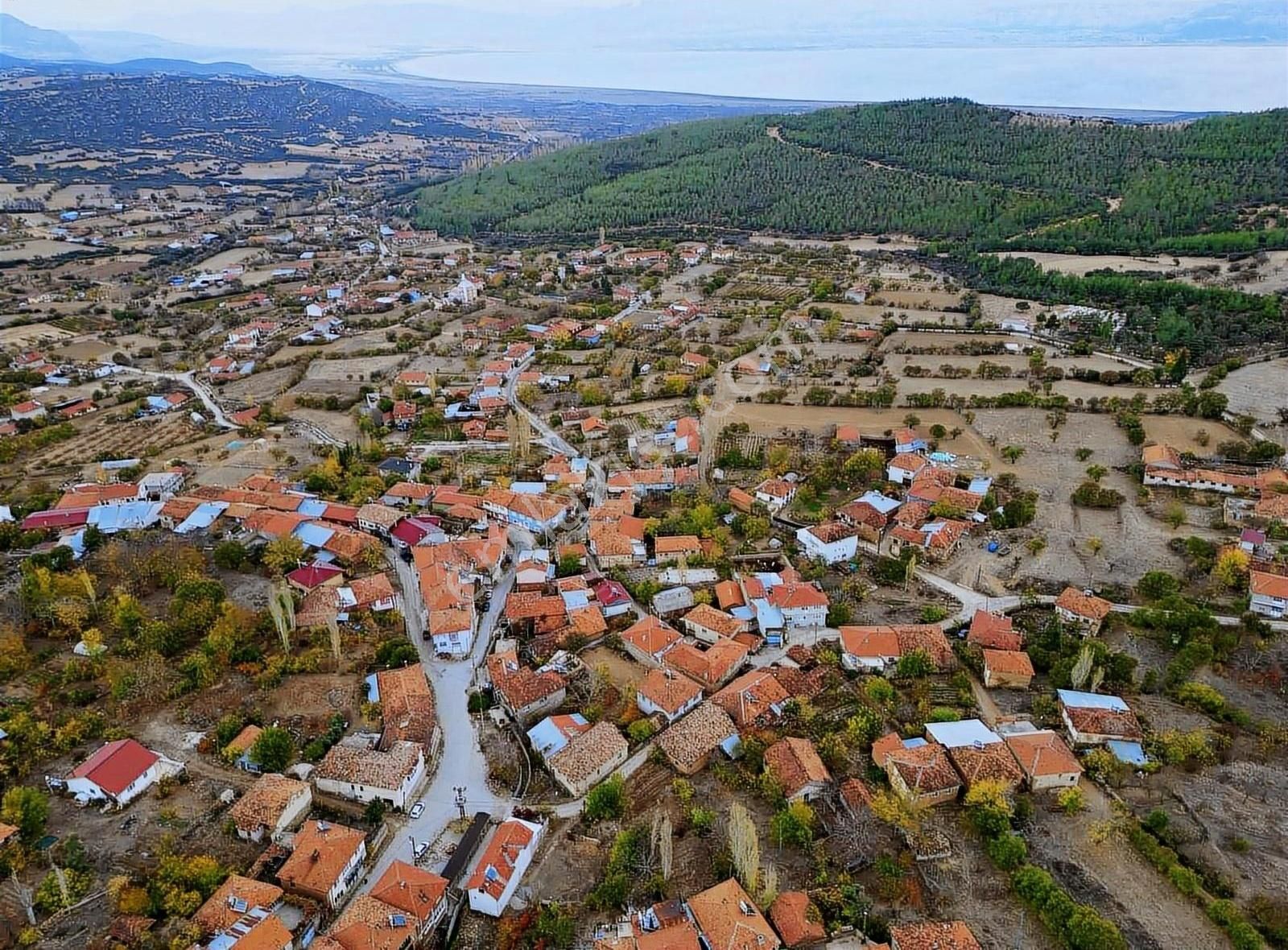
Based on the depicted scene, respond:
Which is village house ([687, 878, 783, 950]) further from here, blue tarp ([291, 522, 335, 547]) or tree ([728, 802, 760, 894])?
blue tarp ([291, 522, 335, 547])

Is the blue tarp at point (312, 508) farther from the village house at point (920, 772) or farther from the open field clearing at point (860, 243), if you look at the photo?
the open field clearing at point (860, 243)

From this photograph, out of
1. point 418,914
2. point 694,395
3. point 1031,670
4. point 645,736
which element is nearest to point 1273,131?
point 694,395

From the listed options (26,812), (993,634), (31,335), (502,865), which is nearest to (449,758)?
(502,865)

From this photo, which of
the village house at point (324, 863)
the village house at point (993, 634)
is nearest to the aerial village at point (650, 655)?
the village house at point (324, 863)

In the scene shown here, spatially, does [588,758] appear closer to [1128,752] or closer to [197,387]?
[1128,752]

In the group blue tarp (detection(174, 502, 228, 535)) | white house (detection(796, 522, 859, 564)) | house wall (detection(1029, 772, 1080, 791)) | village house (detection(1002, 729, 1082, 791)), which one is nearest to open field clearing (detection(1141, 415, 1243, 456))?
white house (detection(796, 522, 859, 564))

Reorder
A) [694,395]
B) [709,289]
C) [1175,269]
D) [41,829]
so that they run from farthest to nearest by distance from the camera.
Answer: [709,289], [1175,269], [694,395], [41,829]

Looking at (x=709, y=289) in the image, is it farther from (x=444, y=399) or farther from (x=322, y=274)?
(x=322, y=274)
